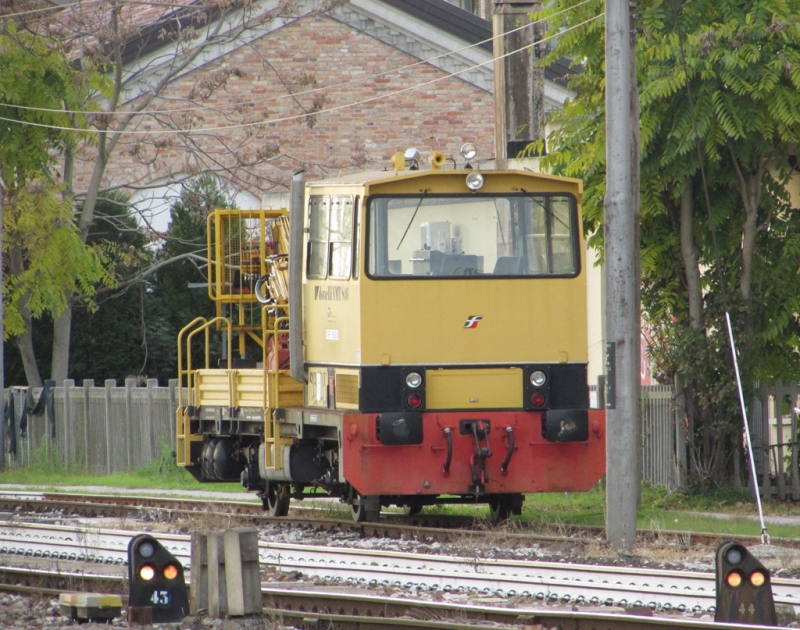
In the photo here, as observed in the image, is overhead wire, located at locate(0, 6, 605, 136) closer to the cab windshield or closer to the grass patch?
the grass patch

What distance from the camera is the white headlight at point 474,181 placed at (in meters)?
13.9

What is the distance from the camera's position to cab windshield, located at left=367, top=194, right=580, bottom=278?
13.8 metres

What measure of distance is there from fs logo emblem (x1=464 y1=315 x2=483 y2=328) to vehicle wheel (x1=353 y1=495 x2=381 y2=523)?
6.52 feet

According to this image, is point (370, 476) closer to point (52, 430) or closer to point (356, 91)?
point (52, 430)

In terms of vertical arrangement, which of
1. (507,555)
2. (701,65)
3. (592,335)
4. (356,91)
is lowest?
(507,555)

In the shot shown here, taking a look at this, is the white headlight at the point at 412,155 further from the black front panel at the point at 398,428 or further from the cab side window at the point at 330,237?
the black front panel at the point at 398,428

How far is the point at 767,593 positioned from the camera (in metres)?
8.43

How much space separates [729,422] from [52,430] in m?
13.5

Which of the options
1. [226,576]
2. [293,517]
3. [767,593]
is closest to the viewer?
[767,593]

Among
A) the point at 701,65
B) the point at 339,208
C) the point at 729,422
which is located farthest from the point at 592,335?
the point at 339,208

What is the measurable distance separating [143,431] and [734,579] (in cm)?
1696

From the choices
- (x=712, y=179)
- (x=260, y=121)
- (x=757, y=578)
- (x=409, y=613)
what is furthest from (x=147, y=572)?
(x=260, y=121)

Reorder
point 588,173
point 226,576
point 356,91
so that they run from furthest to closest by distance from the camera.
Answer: point 356,91, point 588,173, point 226,576

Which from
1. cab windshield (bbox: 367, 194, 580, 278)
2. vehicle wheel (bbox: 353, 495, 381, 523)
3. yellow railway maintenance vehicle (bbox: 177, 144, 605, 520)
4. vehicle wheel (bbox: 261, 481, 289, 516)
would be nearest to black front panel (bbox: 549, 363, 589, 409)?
yellow railway maintenance vehicle (bbox: 177, 144, 605, 520)
